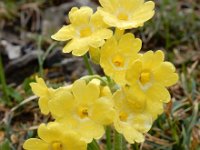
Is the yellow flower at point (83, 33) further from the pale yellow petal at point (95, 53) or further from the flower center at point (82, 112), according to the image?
the flower center at point (82, 112)

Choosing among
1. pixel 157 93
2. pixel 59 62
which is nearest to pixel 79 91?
pixel 157 93

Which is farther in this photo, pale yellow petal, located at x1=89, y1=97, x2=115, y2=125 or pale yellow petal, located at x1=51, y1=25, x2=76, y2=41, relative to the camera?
pale yellow petal, located at x1=51, y1=25, x2=76, y2=41

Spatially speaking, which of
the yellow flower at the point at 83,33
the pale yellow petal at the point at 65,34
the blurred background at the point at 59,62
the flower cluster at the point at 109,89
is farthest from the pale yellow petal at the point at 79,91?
the blurred background at the point at 59,62

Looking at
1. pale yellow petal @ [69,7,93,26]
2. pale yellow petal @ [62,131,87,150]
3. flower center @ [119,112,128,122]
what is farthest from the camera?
pale yellow petal @ [69,7,93,26]

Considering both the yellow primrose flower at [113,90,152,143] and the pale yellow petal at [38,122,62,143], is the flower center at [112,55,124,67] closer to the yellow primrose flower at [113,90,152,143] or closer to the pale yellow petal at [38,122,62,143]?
the yellow primrose flower at [113,90,152,143]

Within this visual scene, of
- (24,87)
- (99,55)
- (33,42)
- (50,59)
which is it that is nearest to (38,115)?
(24,87)

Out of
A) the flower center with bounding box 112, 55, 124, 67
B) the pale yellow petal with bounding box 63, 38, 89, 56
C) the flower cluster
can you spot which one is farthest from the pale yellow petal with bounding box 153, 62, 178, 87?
the pale yellow petal with bounding box 63, 38, 89, 56

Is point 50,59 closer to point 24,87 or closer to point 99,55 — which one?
point 24,87
